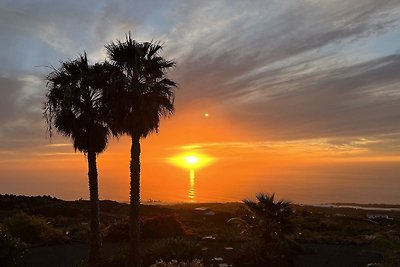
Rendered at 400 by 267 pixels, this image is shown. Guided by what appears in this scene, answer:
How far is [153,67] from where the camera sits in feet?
59.0

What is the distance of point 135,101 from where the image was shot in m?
17.5

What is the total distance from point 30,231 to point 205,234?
1179 cm

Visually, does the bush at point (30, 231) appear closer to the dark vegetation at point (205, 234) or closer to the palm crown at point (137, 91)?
the dark vegetation at point (205, 234)

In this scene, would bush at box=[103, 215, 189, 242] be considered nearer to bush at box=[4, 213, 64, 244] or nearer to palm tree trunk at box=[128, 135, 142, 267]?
bush at box=[4, 213, 64, 244]

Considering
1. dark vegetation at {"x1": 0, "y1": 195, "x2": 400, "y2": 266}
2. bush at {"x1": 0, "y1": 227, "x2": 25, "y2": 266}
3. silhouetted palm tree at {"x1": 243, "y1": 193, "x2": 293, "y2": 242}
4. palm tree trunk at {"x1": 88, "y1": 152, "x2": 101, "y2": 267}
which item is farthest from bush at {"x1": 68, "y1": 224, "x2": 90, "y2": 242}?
silhouetted palm tree at {"x1": 243, "y1": 193, "x2": 293, "y2": 242}

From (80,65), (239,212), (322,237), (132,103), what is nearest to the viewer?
(132,103)

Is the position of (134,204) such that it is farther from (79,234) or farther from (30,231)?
(30,231)

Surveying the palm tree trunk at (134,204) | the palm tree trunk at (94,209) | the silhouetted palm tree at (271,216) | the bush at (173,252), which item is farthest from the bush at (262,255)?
the palm tree trunk at (94,209)

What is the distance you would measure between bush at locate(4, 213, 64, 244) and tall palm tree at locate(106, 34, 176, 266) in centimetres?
1114

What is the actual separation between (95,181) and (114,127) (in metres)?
2.91

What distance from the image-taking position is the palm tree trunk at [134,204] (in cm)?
1727

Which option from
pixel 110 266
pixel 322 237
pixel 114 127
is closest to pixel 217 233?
pixel 322 237

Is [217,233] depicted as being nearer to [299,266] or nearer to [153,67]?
[299,266]

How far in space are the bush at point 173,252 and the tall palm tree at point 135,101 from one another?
100 inches
